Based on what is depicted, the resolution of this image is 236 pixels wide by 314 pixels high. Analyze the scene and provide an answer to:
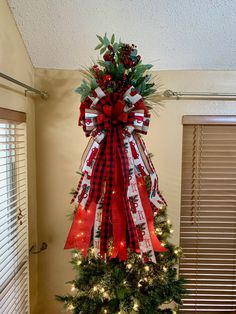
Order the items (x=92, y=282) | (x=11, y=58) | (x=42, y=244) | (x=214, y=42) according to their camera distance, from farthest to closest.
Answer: (x=42, y=244)
(x=214, y=42)
(x=11, y=58)
(x=92, y=282)

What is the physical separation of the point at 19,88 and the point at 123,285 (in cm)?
132

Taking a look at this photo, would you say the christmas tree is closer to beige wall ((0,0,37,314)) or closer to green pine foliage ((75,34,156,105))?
green pine foliage ((75,34,156,105))

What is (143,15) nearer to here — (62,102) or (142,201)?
(62,102)

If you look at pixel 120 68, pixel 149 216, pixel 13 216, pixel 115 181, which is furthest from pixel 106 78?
pixel 13 216

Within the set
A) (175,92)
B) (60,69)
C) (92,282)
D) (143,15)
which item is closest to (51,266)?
(92,282)

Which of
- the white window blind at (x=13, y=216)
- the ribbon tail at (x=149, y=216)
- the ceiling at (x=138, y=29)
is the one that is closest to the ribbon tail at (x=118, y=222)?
the ribbon tail at (x=149, y=216)

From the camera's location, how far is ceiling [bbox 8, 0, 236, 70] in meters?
1.48

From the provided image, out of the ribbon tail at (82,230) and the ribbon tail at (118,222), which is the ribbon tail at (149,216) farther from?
the ribbon tail at (82,230)

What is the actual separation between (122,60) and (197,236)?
1454mm

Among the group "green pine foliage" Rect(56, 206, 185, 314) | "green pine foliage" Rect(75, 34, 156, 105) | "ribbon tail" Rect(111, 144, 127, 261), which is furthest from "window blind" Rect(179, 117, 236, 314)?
"ribbon tail" Rect(111, 144, 127, 261)

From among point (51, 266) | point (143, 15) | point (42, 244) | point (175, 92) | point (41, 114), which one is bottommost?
point (51, 266)

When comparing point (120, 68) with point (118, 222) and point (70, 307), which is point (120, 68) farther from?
point (70, 307)

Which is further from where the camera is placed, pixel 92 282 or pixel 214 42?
pixel 214 42

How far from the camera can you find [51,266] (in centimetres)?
199
